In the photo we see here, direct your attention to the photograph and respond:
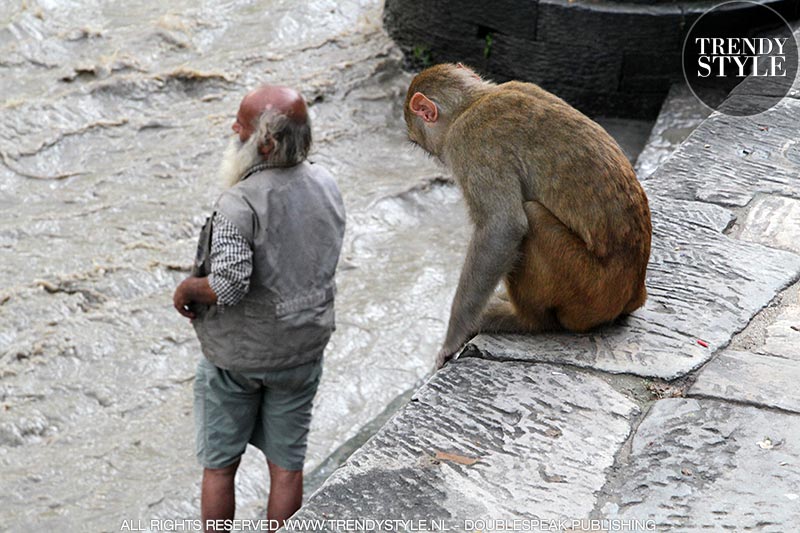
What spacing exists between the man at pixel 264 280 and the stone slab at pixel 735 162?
1.60 m

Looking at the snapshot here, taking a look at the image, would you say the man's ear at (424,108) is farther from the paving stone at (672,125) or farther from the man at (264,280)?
the paving stone at (672,125)

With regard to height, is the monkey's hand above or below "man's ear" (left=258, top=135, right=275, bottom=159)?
below

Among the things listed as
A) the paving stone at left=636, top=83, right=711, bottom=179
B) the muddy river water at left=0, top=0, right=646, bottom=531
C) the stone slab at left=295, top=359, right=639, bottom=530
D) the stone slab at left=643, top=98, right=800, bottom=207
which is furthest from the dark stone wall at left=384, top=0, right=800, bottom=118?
the stone slab at left=295, top=359, right=639, bottom=530

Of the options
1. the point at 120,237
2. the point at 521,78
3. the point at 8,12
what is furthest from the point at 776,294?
the point at 8,12

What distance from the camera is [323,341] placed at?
13.4ft

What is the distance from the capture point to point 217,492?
14.1 feet

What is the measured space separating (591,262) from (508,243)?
0.91ft

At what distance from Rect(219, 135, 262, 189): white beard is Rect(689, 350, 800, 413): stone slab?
175 cm

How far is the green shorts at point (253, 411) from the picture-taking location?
405 centimetres

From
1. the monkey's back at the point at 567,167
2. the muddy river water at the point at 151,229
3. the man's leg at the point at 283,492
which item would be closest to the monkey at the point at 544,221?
the monkey's back at the point at 567,167

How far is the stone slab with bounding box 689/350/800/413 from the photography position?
3.15 meters

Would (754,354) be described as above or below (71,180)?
above

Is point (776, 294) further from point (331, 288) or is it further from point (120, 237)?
point (120, 237)

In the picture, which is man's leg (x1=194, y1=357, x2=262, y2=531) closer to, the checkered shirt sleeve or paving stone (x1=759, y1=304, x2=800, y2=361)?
the checkered shirt sleeve
